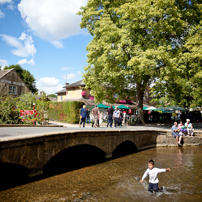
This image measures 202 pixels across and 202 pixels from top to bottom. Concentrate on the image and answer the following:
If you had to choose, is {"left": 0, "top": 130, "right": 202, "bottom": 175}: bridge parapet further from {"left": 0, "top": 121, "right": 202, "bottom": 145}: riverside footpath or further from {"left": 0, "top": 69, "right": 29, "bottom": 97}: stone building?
{"left": 0, "top": 69, "right": 29, "bottom": 97}: stone building

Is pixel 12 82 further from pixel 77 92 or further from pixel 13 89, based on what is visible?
pixel 77 92

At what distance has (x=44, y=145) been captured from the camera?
7531mm

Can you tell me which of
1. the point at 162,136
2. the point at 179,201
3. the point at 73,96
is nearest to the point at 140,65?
the point at 162,136

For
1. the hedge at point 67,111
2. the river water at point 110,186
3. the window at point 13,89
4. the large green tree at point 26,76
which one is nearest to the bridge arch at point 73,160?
the river water at point 110,186

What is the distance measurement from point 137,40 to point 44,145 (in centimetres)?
1468

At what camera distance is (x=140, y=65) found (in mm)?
16625

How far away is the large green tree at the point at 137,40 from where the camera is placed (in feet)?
56.3

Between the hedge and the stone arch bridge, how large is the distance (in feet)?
37.6

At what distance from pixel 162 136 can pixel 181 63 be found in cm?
682

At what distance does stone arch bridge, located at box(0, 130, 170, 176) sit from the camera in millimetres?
6344

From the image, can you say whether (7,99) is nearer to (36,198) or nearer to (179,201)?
(36,198)

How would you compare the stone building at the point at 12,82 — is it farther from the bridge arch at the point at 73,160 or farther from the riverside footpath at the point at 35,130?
the bridge arch at the point at 73,160

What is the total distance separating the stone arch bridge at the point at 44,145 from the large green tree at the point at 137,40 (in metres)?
7.51

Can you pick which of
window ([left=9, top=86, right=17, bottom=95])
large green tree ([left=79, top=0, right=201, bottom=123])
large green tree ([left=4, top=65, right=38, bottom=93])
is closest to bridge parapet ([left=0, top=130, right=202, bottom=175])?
large green tree ([left=79, top=0, right=201, bottom=123])
